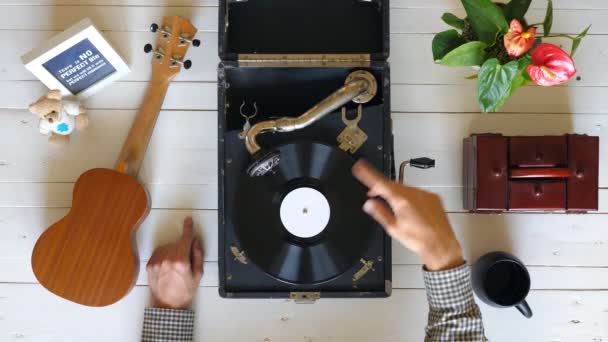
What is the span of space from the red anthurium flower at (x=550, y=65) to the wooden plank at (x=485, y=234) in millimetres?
424

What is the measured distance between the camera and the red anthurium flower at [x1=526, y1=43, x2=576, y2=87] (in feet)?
3.27

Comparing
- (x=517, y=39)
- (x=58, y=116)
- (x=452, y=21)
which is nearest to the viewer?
(x=517, y=39)

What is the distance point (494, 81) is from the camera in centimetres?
108

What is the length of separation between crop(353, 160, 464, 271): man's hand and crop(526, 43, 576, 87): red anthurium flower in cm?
31

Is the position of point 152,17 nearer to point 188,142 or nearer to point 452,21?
point 188,142

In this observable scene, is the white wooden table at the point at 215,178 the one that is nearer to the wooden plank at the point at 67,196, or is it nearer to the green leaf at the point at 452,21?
the wooden plank at the point at 67,196

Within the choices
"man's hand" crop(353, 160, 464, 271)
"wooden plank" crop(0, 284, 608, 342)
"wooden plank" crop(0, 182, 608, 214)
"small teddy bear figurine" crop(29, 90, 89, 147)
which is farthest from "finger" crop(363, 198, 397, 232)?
"small teddy bear figurine" crop(29, 90, 89, 147)

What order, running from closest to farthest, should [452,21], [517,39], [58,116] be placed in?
[517,39] < [452,21] < [58,116]

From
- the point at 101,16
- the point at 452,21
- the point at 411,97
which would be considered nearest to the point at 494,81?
the point at 452,21

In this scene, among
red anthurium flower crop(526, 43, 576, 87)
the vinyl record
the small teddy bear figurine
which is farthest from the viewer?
the small teddy bear figurine

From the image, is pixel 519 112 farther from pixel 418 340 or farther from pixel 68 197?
pixel 68 197

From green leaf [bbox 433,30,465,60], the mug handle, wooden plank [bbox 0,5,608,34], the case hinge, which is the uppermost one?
wooden plank [bbox 0,5,608,34]

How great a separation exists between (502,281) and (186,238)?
2.53 ft

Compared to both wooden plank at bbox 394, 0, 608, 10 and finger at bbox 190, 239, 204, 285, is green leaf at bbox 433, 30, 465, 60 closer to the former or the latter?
wooden plank at bbox 394, 0, 608, 10
